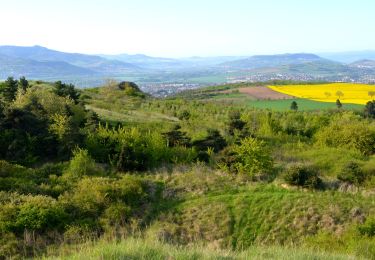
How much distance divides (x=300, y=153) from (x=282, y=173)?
20.2ft

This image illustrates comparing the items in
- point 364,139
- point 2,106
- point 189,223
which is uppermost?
point 2,106

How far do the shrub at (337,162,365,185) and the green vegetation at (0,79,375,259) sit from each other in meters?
0.05

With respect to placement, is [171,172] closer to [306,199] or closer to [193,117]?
[306,199]

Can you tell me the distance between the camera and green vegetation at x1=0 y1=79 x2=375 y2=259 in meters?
15.9

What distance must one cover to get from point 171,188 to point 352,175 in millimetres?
8984

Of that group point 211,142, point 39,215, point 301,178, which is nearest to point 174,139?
point 211,142

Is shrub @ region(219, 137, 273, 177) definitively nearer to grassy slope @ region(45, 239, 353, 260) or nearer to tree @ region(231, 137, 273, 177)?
tree @ region(231, 137, 273, 177)

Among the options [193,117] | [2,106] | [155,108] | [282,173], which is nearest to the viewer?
[282,173]

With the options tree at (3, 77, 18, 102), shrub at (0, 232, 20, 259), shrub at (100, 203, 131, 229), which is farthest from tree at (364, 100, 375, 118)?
shrub at (0, 232, 20, 259)

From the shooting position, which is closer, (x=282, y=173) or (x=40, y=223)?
(x=40, y=223)

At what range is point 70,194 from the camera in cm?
1861

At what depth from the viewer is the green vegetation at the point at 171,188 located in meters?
15.9

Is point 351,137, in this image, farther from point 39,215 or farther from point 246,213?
point 39,215

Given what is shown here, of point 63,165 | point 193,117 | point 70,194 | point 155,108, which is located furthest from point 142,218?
point 155,108
